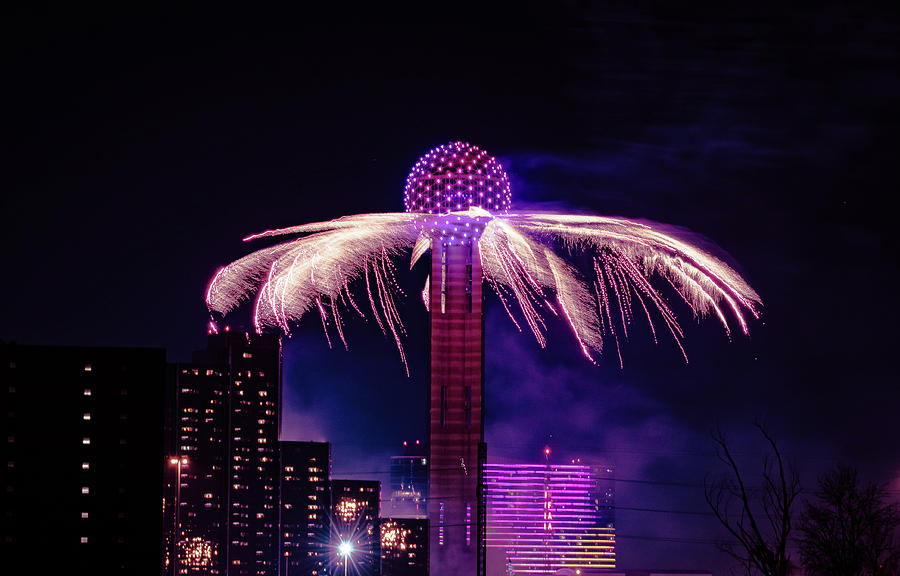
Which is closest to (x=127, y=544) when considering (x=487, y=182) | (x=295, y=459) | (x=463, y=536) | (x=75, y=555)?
(x=75, y=555)

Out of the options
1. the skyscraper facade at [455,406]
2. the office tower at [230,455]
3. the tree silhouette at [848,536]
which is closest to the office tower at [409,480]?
the office tower at [230,455]

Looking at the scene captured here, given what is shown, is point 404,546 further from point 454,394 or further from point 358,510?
point 454,394

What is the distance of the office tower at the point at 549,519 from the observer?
145250 mm

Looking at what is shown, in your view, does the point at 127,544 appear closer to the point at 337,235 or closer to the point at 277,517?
the point at 337,235

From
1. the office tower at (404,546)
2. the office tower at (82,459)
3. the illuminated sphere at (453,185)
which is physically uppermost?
the illuminated sphere at (453,185)

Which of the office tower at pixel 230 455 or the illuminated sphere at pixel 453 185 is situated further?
the office tower at pixel 230 455

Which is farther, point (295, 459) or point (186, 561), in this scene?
point (295, 459)

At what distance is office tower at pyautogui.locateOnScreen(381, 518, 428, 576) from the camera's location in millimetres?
145250

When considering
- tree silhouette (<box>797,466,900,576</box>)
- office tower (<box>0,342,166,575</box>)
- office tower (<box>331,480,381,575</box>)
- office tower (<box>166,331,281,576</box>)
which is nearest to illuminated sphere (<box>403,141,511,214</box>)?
office tower (<box>0,342,166,575</box>)

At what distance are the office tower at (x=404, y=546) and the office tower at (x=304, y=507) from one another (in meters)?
7.21

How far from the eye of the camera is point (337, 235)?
224 feet

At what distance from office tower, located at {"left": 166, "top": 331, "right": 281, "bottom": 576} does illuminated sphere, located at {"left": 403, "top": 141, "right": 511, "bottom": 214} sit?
69.3 m

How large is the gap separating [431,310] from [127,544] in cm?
2238

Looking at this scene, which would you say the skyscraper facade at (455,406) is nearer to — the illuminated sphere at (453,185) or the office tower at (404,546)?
the illuminated sphere at (453,185)
